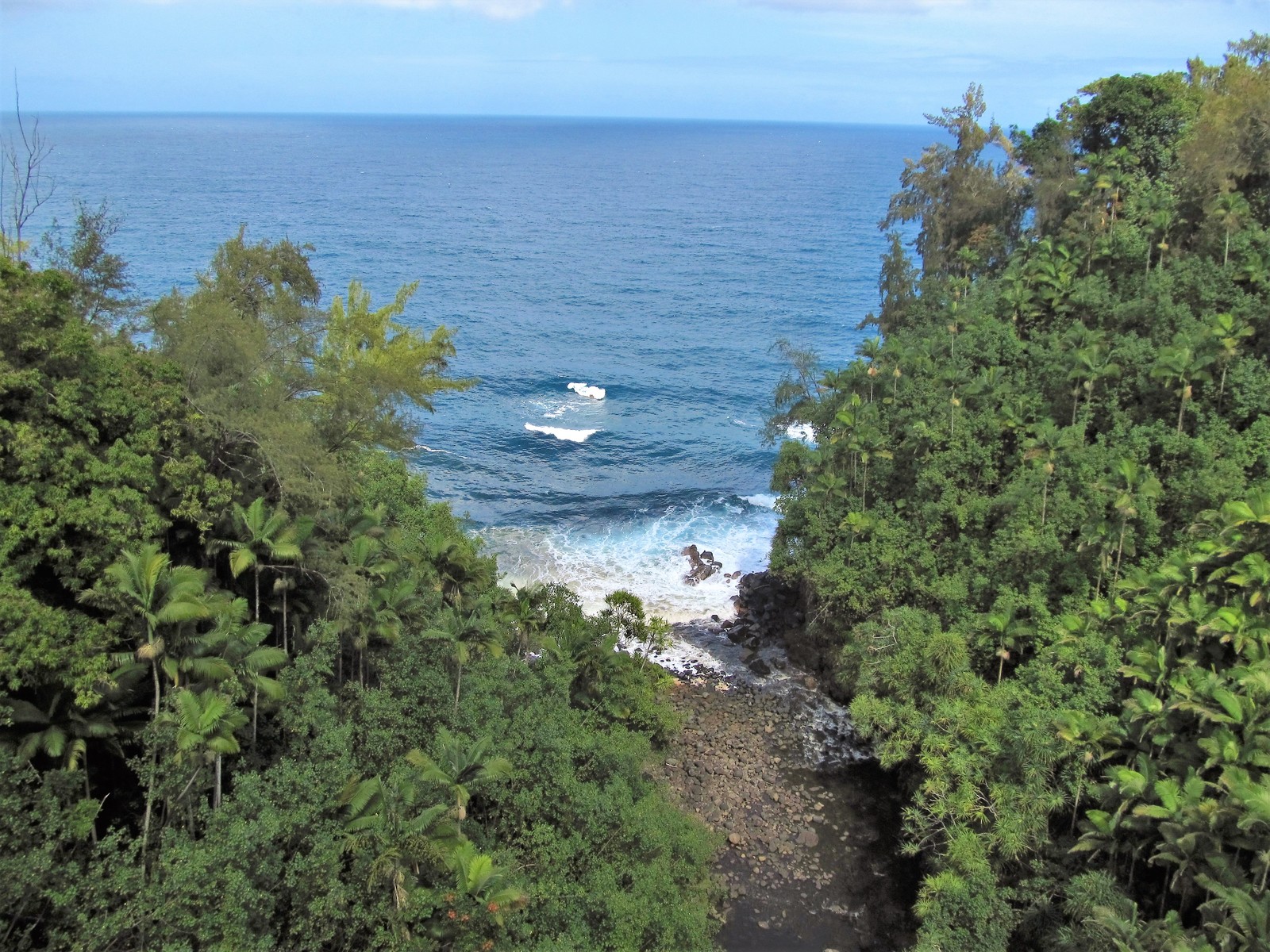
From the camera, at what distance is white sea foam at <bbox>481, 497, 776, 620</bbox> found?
3975 cm

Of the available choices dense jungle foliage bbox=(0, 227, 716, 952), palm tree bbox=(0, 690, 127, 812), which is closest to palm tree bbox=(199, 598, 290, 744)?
dense jungle foliage bbox=(0, 227, 716, 952)

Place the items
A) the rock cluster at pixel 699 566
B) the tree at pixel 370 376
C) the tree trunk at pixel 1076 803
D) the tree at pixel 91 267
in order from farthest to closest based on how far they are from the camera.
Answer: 1. the rock cluster at pixel 699 566
2. the tree at pixel 370 376
3. the tree at pixel 91 267
4. the tree trunk at pixel 1076 803

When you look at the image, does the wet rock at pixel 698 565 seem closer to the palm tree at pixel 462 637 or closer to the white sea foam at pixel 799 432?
the white sea foam at pixel 799 432

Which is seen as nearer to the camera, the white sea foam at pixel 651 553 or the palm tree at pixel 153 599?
the palm tree at pixel 153 599

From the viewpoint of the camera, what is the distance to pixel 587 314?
74.8m

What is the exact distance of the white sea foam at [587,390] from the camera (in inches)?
2382

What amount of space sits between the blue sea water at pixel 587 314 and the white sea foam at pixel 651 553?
123 millimetres

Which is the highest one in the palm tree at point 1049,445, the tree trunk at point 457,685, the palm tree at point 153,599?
the palm tree at point 1049,445

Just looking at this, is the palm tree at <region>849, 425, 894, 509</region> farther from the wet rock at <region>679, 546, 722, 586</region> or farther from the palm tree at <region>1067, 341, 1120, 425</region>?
the wet rock at <region>679, 546, 722, 586</region>

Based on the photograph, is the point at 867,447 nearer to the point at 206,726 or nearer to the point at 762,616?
the point at 762,616

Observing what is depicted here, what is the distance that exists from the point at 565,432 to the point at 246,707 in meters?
37.6

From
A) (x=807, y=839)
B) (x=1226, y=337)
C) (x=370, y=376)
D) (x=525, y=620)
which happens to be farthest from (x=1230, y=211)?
(x=370, y=376)

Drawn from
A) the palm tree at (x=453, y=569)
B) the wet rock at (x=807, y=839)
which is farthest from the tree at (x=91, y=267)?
the wet rock at (x=807, y=839)

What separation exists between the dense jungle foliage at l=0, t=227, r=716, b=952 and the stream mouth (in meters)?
2.44
